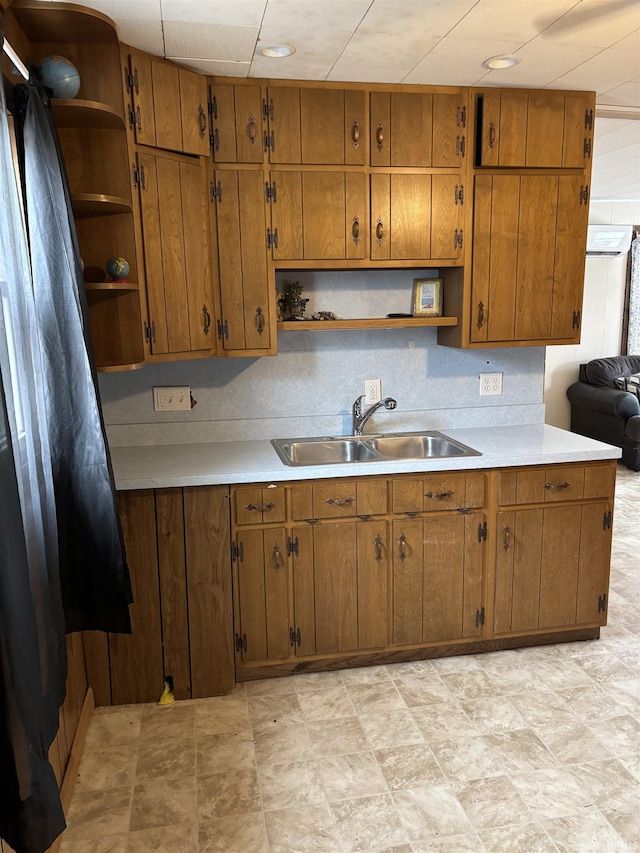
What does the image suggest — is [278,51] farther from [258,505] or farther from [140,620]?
[140,620]

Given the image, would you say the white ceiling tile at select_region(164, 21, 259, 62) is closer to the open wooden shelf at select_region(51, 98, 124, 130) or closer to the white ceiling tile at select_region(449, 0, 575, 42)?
the open wooden shelf at select_region(51, 98, 124, 130)

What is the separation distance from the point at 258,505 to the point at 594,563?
1.54 meters

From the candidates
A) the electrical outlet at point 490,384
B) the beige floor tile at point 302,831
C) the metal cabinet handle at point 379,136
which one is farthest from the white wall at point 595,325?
the beige floor tile at point 302,831

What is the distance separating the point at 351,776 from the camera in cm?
217

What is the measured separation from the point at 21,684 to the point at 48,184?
4.20 ft

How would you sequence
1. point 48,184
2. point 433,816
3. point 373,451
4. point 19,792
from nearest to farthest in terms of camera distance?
1. point 19,792
2. point 48,184
3. point 433,816
4. point 373,451

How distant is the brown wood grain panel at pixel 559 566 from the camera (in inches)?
113

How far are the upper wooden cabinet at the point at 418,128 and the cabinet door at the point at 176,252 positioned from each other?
2.53 feet

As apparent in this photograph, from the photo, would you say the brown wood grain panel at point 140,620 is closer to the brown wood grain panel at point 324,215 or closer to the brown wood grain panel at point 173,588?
the brown wood grain panel at point 173,588

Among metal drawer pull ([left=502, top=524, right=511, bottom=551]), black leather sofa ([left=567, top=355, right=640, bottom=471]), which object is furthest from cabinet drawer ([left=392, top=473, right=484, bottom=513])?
black leather sofa ([left=567, top=355, right=640, bottom=471])

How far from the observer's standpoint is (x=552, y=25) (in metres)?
2.19

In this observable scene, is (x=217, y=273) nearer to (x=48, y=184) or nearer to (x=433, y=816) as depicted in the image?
(x=48, y=184)

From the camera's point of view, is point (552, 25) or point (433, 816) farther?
point (552, 25)

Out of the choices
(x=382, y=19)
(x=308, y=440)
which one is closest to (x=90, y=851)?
(x=308, y=440)
